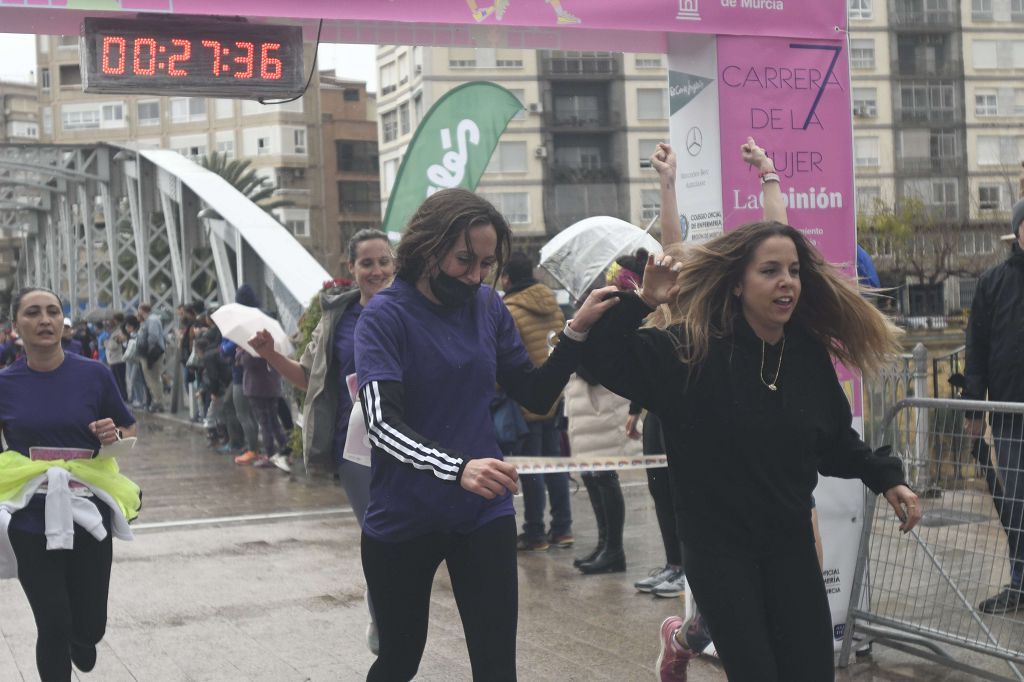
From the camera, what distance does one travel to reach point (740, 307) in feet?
13.1

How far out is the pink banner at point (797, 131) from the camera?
609 centimetres

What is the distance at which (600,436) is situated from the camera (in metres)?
8.41

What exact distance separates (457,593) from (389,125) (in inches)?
3239

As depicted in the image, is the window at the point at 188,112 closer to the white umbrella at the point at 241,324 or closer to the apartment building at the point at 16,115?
the apartment building at the point at 16,115

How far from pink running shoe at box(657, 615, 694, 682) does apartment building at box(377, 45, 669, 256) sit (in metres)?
70.3

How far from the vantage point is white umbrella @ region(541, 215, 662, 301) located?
8.36 metres

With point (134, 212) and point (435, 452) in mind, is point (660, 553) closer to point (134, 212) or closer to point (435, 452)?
point (435, 452)

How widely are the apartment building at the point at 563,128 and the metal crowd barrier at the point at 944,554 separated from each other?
69343 millimetres

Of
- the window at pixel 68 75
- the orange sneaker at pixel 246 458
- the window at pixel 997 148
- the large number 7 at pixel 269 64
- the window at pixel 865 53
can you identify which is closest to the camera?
the large number 7 at pixel 269 64

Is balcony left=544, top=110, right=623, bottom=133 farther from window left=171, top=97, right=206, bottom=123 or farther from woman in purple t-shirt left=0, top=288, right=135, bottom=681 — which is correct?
woman in purple t-shirt left=0, top=288, right=135, bottom=681

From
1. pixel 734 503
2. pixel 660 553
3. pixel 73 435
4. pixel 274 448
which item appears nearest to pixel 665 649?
pixel 734 503

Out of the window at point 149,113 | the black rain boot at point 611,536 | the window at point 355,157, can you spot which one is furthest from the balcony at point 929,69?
the black rain boot at point 611,536

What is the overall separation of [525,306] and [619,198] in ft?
230

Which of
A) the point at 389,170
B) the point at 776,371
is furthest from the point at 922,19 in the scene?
the point at 776,371
